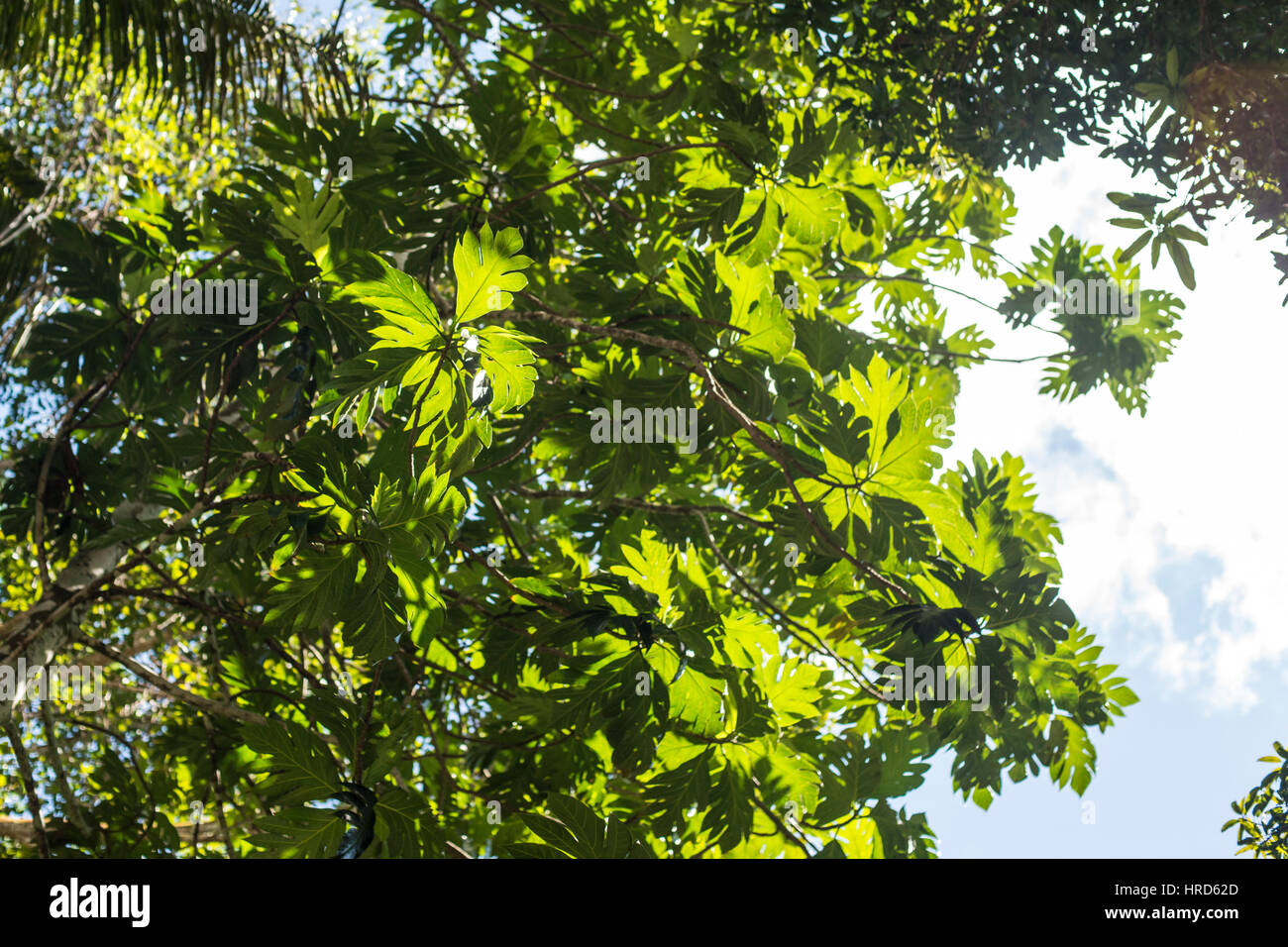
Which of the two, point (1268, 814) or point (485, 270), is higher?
point (485, 270)

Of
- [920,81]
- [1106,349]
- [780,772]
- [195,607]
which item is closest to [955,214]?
[1106,349]

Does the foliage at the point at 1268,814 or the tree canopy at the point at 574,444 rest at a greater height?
the tree canopy at the point at 574,444

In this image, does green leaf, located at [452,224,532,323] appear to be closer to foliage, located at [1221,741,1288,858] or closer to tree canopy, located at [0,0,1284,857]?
tree canopy, located at [0,0,1284,857]

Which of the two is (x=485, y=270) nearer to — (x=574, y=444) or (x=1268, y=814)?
(x=574, y=444)

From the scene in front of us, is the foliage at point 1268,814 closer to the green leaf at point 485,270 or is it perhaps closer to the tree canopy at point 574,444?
the tree canopy at point 574,444

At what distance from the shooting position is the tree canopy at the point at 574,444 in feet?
7.38

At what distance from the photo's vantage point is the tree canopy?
2.25 metres

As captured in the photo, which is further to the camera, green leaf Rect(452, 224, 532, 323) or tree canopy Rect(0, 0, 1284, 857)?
tree canopy Rect(0, 0, 1284, 857)

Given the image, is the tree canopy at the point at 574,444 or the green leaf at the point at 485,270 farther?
the tree canopy at the point at 574,444

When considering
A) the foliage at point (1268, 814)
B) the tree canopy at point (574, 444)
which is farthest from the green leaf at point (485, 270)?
the foliage at point (1268, 814)

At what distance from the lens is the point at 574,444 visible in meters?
3.43

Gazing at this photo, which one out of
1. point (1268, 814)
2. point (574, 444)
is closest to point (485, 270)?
point (574, 444)

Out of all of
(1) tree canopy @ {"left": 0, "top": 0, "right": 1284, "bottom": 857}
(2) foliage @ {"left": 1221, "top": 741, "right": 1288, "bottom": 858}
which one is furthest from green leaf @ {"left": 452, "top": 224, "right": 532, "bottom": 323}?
(2) foliage @ {"left": 1221, "top": 741, "right": 1288, "bottom": 858}

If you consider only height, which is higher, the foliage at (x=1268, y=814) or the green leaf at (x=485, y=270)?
the green leaf at (x=485, y=270)
